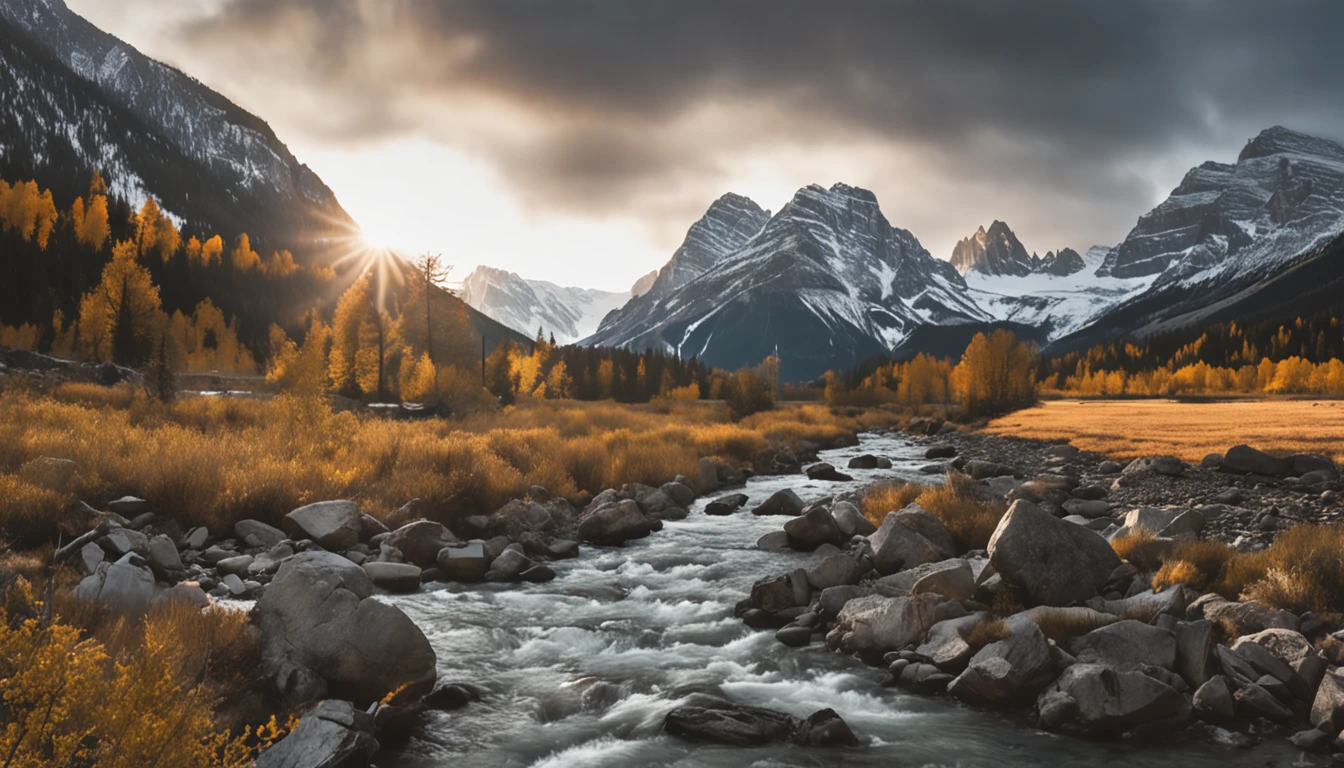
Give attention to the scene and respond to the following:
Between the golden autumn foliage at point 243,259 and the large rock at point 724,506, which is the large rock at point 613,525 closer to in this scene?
the large rock at point 724,506

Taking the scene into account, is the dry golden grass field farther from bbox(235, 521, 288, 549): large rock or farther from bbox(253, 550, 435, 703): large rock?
bbox(235, 521, 288, 549): large rock

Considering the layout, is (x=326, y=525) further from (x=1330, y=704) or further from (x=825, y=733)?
(x=1330, y=704)

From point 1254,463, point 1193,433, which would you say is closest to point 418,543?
point 1254,463

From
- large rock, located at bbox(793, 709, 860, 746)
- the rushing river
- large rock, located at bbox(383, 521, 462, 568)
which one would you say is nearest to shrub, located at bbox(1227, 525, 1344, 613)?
the rushing river

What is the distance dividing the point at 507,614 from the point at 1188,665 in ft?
34.3

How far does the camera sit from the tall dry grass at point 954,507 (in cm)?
1631

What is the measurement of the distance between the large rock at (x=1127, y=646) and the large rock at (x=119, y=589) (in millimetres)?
12064

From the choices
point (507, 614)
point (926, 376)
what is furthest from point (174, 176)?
point (507, 614)

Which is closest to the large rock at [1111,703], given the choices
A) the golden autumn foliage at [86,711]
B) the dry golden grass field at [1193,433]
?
the golden autumn foliage at [86,711]

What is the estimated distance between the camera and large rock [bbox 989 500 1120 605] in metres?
11.5

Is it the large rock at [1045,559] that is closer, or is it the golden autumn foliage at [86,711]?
the golden autumn foliage at [86,711]

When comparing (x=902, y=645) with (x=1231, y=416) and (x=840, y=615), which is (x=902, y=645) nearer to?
(x=840, y=615)

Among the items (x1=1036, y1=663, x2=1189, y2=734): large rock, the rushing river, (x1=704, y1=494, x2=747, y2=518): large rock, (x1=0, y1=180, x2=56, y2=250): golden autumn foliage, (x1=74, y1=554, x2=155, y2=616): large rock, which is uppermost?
(x1=0, y1=180, x2=56, y2=250): golden autumn foliage

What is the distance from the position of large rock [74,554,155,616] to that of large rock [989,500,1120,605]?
41.7ft
